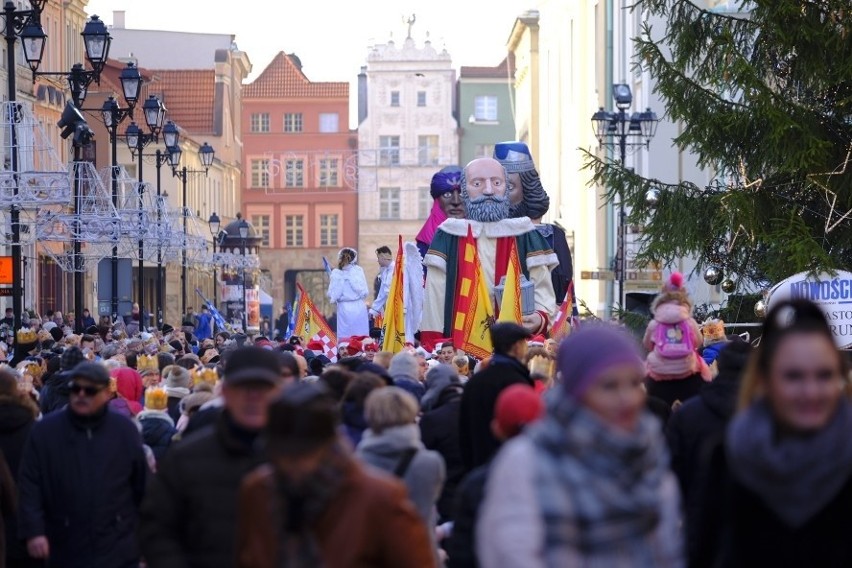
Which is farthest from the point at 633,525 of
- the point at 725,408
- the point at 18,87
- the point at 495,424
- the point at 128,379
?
the point at 18,87

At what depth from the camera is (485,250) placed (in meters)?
21.7

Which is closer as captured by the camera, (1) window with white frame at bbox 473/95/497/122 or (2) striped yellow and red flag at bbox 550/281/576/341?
(2) striped yellow and red flag at bbox 550/281/576/341

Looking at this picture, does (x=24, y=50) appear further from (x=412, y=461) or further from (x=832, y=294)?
(x=412, y=461)

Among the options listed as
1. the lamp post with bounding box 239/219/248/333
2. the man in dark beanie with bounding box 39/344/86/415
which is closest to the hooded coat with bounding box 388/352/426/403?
the man in dark beanie with bounding box 39/344/86/415

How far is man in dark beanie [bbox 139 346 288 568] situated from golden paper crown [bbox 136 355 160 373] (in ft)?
29.6

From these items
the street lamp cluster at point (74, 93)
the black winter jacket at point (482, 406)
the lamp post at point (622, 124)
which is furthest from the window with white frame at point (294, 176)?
the black winter jacket at point (482, 406)

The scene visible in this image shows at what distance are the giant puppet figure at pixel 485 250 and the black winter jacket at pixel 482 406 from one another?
1118cm

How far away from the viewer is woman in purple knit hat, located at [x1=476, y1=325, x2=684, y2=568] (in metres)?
5.33

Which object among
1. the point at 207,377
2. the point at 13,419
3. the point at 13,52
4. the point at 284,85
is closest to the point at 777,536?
the point at 13,419

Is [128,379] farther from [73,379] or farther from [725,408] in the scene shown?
[725,408]

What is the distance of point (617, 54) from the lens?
55.7 metres

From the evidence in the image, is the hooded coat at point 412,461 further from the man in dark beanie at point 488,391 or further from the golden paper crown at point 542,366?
the golden paper crown at point 542,366

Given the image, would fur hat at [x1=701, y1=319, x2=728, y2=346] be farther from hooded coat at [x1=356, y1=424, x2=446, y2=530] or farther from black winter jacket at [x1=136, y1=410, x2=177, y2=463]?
hooded coat at [x1=356, y1=424, x2=446, y2=530]

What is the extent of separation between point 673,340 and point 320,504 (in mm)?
6288
